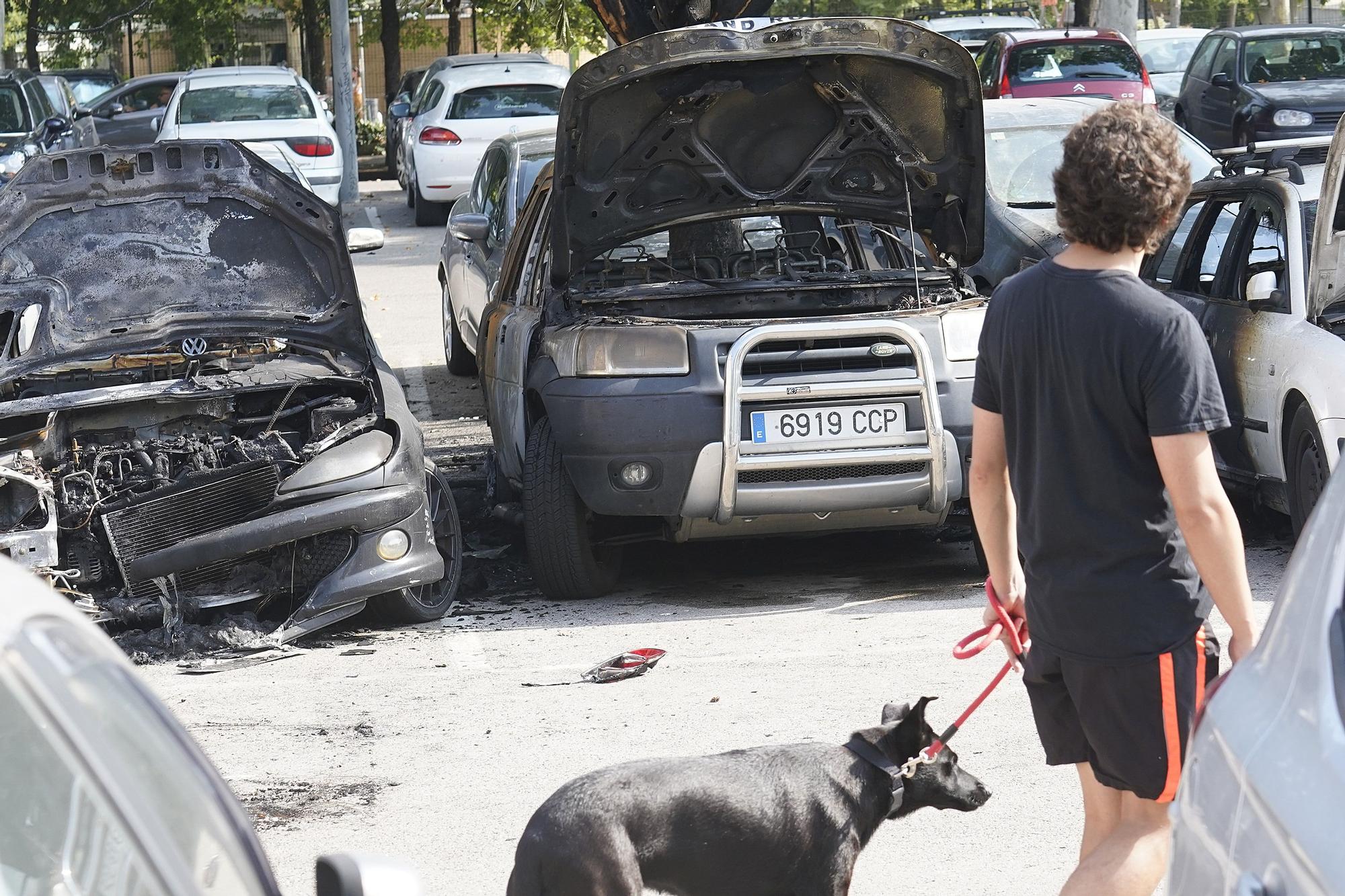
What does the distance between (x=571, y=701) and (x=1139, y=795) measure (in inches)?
107

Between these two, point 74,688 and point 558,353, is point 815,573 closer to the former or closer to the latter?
point 558,353

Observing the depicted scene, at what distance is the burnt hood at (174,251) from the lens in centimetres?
694

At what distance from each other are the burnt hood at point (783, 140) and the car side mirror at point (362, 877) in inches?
184

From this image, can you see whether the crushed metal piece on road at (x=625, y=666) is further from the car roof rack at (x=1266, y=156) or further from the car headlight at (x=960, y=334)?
the car roof rack at (x=1266, y=156)

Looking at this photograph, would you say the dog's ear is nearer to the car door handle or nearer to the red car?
the car door handle

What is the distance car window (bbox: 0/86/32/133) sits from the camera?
18672 millimetres

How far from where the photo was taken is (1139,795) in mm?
3020

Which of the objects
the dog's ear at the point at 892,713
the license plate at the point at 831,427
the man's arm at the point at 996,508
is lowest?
the license plate at the point at 831,427

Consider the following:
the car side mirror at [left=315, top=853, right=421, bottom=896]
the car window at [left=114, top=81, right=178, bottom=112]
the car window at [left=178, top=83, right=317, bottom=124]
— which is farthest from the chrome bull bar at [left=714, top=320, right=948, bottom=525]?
the car window at [left=114, top=81, right=178, bottom=112]

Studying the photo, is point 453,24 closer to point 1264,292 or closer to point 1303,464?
point 1264,292

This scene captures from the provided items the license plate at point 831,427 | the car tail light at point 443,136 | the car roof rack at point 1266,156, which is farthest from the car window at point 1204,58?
the license plate at point 831,427

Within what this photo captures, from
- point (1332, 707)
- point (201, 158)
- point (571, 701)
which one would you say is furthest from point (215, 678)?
point (1332, 707)

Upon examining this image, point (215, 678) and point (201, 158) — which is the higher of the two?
point (201, 158)

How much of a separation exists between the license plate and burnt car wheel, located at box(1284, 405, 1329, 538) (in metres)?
1.51
